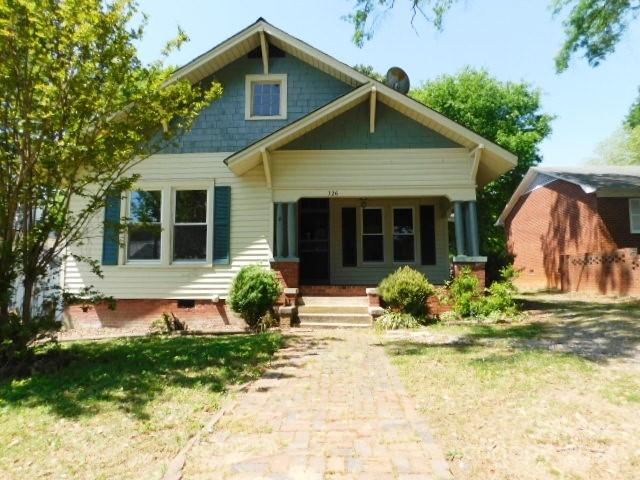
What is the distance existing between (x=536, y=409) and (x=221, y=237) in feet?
26.3

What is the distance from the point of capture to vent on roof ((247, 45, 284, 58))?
11164 millimetres

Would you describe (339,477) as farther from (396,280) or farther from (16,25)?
(396,280)

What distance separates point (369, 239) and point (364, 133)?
342 centimetres

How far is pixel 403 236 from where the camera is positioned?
40.4 feet

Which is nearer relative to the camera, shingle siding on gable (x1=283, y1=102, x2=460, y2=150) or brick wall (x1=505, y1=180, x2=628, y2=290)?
shingle siding on gable (x1=283, y1=102, x2=460, y2=150)

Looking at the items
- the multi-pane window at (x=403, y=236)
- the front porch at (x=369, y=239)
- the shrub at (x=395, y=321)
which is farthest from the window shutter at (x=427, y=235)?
the shrub at (x=395, y=321)

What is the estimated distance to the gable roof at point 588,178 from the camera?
17.2 meters

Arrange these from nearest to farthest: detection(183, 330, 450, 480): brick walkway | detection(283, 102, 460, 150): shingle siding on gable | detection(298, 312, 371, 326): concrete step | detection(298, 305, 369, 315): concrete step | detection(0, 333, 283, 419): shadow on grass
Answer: detection(183, 330, 450, 480): brick walkway < detection(0, 333, 283, 419): shadow on grass < detection(298, 312, 371, 326): concrete step < detection(298, 305, 369, 315): concrete step < detection(283, 102, 460, 150): shingle siding on gable

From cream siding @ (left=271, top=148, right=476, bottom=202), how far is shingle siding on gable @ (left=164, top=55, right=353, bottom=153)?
1.32 meters

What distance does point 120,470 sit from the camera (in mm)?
2830

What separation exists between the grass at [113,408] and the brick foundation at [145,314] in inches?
130

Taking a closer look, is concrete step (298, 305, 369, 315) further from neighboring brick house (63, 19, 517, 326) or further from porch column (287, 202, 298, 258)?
porch column (287, 202, 298, 258)

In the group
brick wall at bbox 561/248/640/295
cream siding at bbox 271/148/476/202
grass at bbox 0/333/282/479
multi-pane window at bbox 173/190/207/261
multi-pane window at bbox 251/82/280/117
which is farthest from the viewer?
brick wall at bbox 561/248/640/295

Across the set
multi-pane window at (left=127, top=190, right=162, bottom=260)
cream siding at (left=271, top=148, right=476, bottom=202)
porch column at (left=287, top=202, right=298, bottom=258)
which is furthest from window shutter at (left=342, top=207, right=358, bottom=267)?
multi-pane window at (left=127, top=190, right=162, bottom=260)
